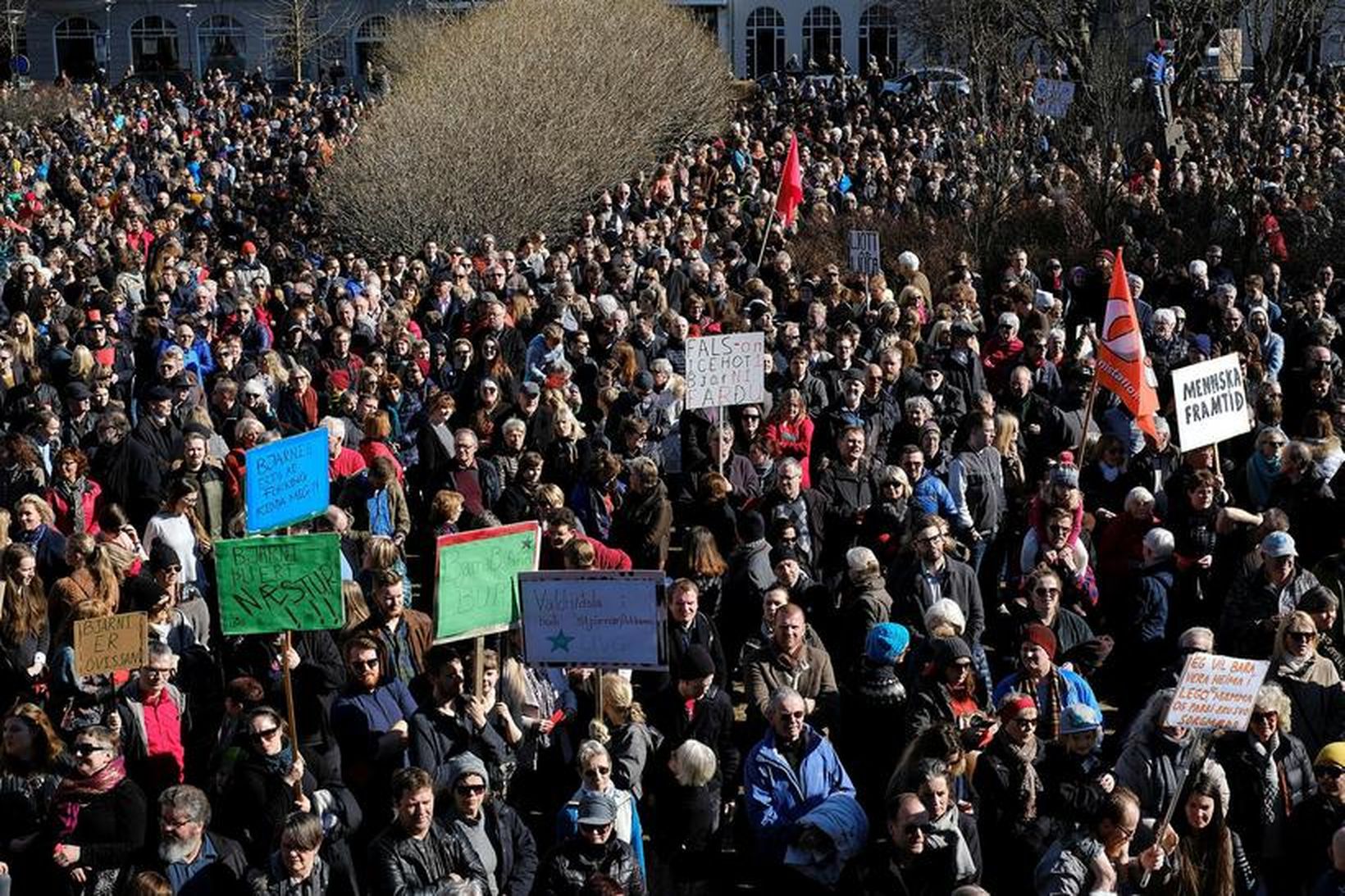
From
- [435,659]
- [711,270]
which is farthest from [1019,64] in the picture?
[435,659]

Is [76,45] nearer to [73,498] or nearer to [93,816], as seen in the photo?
[73,498]

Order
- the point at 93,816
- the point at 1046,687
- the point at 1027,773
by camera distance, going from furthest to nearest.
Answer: the point at 1046,687 → the point at 1027,773 → the point at 93,816

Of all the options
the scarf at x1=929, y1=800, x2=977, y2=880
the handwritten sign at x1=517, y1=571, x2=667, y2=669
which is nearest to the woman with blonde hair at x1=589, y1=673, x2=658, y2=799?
the handwritten sign at x1=517, y1=571, x2=667, y2=669

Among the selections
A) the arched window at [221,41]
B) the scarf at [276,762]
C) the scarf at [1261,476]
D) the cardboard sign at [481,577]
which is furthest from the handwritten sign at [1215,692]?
the arched window at [221,41]

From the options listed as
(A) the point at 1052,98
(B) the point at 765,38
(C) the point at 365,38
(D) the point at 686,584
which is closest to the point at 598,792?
(D) the point at 686,584

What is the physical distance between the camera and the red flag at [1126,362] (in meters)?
12.8

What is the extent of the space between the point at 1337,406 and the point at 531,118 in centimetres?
2029

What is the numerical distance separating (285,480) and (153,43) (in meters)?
66.7

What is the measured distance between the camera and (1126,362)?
13.0 meters

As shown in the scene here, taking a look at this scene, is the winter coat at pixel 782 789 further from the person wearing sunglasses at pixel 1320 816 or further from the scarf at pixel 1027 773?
the person wearing sunglasses at pixel 1320 816

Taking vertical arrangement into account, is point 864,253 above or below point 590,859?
above

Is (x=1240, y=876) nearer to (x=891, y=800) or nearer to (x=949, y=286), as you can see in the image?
(x=891, y=800)

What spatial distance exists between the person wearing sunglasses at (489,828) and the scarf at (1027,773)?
5.80 ft

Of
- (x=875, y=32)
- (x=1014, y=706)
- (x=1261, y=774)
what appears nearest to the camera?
(x=1014, y=706)
